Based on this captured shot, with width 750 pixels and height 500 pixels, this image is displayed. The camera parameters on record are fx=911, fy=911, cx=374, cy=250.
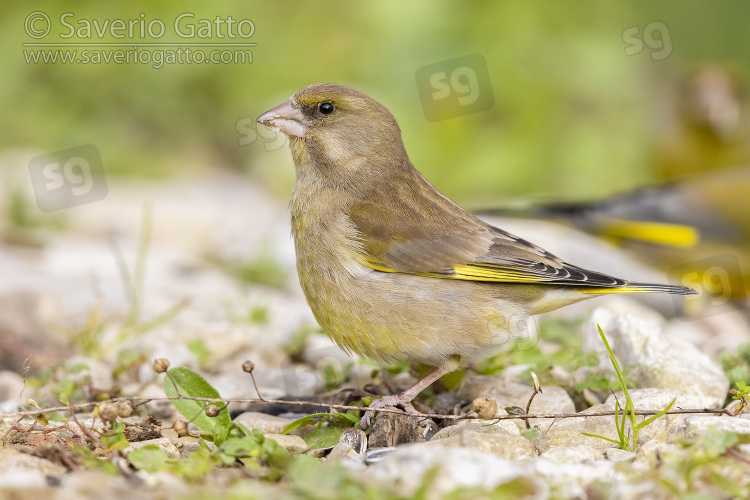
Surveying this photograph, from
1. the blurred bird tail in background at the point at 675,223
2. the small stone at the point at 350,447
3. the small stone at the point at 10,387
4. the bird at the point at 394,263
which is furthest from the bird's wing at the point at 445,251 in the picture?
the blurred bird tail in background at the point at 675,223

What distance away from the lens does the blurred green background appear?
8.97 meters

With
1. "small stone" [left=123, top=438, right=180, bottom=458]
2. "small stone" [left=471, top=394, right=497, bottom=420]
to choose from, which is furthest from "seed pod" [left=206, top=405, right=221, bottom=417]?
"small stone" [left=471, top=394, right=497, bottom=420]

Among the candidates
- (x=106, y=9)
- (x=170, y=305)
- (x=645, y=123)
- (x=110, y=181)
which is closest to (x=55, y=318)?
(x=170, y=305)

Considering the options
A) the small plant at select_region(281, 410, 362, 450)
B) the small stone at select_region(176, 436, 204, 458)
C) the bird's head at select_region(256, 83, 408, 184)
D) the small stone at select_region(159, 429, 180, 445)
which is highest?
A: the bird's head at select_region(256, 83, 408, 184)

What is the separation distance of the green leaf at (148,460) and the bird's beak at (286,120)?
177 cm

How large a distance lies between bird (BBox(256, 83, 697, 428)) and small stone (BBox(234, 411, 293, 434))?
1.22 ft

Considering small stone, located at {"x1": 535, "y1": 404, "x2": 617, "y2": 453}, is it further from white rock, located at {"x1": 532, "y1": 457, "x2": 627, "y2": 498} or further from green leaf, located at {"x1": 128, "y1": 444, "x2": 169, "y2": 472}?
green leaf, located at {"x1": 128, "y1": 444, "x2": 169, "y2": 472}

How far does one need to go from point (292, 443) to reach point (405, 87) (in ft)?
20.6

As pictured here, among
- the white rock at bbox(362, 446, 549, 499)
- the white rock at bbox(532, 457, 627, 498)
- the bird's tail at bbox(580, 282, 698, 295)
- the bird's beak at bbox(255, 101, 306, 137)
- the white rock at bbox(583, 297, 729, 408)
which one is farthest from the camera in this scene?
the bird's beak at bbox(255, 101, 306, 137)

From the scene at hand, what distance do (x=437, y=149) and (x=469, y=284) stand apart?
5083mm

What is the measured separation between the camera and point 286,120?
4.05 m

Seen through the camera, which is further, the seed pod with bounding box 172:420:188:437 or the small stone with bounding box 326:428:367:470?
the seed pod with bounding box 172:420:188:437

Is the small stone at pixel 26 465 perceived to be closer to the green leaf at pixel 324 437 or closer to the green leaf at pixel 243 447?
the green leaf at pixel 243 447

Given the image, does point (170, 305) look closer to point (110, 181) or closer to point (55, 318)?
point (55, 318)
